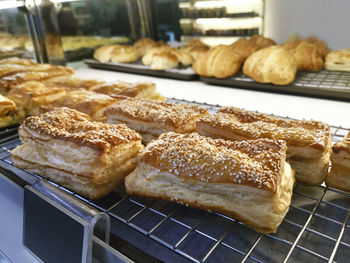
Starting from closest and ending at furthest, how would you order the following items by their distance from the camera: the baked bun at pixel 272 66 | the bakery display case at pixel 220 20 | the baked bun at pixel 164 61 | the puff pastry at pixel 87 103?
the puff pastry at pixel 87 103 → the baked bun at pixel 272 66 → the baked bun at pixel 164 61 → the bakery display case at pixel 220 20

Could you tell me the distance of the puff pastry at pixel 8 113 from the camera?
1972mm

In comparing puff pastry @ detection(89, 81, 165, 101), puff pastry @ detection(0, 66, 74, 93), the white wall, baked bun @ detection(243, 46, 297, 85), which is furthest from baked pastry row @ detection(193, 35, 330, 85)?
puff pastry @ detection(0, 66, 74, 93)

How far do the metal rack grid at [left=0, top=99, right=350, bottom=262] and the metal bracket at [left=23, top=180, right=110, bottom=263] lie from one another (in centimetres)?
20

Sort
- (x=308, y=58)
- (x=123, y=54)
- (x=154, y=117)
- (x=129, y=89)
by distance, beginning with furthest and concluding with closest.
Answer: (x=123, y=54) → (x=308, y=58) → (x=129, y=89) → (x=154, y=117)

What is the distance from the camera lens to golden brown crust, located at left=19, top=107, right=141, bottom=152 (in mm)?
1208

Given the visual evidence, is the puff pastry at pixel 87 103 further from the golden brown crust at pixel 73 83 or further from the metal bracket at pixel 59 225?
the metal bracket at pixel 59 225

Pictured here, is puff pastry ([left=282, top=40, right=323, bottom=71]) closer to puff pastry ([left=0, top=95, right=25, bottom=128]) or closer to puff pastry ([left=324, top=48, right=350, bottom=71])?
puff pastry ([left=324, top=48, right=350, bottom=71])

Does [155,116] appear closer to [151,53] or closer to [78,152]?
[78,152]

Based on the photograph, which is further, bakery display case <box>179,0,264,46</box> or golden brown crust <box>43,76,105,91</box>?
bakery display case <box>179,0,264,46</box>

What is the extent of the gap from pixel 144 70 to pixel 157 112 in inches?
69.4

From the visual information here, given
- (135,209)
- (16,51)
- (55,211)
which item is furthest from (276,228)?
(16,51)

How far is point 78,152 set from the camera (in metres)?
1.21

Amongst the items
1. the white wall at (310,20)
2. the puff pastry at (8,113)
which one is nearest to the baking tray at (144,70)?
the white wall at (310,20)

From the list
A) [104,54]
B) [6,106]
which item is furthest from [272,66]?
[104,54]
